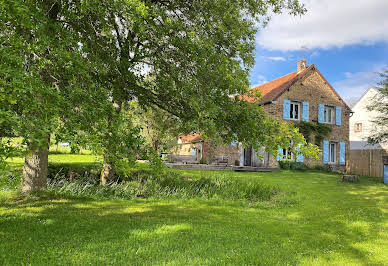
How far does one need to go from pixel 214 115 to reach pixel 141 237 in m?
2.61

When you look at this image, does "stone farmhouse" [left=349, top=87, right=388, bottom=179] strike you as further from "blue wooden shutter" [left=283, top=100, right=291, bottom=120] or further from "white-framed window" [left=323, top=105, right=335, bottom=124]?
"blue wooden shutter" [left=283, top=100, right=291, bottom=120]

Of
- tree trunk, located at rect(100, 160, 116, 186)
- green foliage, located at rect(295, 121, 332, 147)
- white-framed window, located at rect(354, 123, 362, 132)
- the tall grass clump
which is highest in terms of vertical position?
white-framed window, located at rect(354, 123, 362, 132)

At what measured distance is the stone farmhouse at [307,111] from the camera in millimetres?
21547

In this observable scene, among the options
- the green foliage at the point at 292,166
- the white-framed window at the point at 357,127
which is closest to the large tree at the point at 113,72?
the green foliage at the point at 292,166

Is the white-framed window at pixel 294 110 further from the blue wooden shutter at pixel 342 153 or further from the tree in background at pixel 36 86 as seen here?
the tree in background at pixel 36 86

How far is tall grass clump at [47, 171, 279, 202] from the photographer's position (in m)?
9.45

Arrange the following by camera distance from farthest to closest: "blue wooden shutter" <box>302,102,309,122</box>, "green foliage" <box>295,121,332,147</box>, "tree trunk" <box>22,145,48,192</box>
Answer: "blue wooden shutter" <box>302,102,309,122</box> → "green foliage" <box>295,121,332,147</box> → "tree trunk" <box>22,145,48,192</box>

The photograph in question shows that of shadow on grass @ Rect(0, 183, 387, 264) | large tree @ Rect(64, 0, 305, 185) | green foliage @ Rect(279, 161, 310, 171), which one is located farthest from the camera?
green foliage @ Rect(279, 161, 310, 171)

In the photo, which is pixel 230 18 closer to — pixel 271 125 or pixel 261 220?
pixel 271 125

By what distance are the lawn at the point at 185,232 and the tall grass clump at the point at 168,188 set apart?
1.00 m

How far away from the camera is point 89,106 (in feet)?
15.7

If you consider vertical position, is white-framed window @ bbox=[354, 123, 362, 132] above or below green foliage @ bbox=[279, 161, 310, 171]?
above

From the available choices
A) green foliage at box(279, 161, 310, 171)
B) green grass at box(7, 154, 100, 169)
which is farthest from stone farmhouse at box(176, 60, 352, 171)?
green grass at box(7, 154, 100, 169)

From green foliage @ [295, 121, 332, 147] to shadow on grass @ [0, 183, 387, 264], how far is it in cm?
1426
